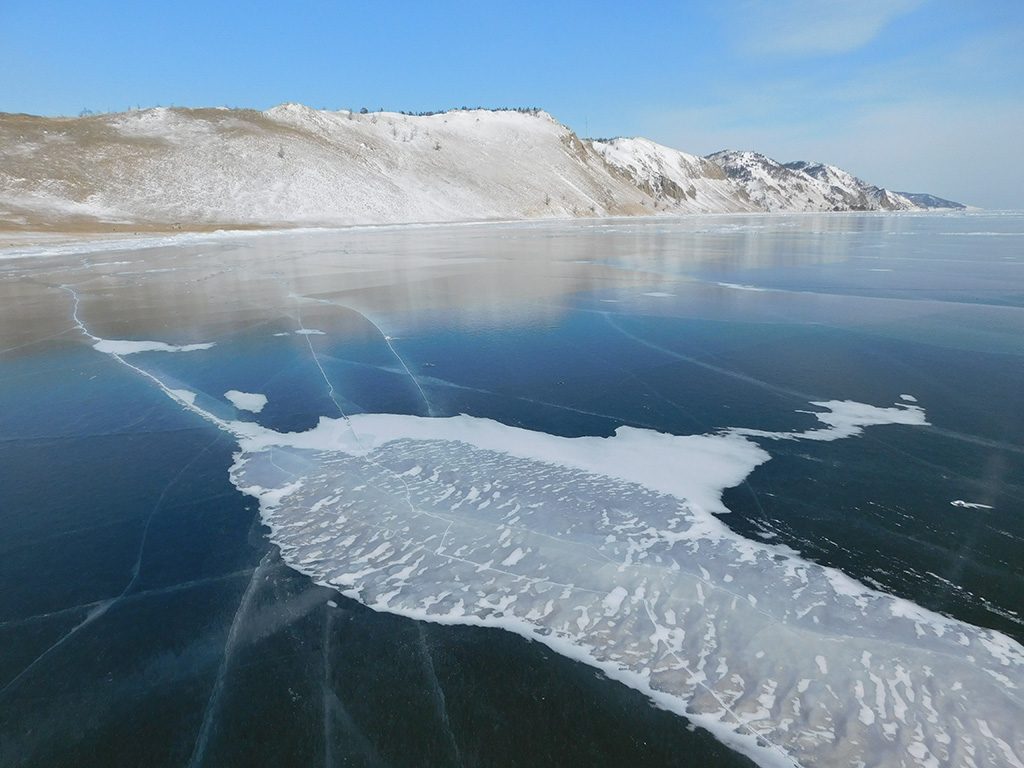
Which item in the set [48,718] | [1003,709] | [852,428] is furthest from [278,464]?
[852,428]

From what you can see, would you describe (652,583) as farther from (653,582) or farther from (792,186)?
(792,186)

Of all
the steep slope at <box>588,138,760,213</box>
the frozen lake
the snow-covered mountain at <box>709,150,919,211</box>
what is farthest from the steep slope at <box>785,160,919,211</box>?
the frozen lake

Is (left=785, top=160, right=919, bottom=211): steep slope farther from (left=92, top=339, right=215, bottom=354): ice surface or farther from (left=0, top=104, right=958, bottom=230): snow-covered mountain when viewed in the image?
(left=92, top=339, right=215, bottom=354): ice surface

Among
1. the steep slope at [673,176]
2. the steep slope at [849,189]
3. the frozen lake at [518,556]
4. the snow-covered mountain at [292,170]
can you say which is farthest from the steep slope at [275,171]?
the steep slope at [849,189]

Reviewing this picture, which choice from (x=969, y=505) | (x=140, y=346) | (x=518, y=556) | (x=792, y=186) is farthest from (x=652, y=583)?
(x=792, y=186)

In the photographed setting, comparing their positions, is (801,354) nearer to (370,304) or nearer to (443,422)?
(443,422)

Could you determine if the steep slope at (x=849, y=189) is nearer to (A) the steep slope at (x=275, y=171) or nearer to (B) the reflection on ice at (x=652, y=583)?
(A) the steep slope at (x=275, y=171)
